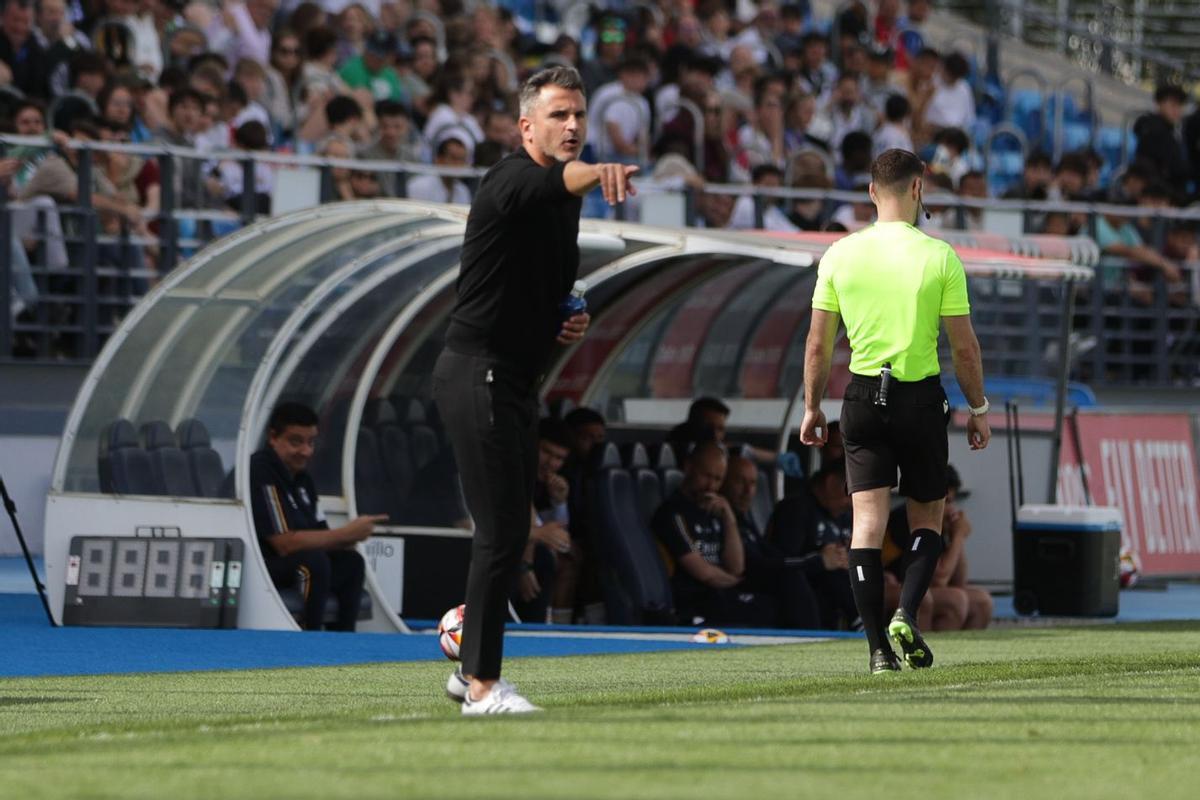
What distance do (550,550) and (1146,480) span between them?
290 inches

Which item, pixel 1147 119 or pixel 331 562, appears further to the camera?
pixel 1147 119

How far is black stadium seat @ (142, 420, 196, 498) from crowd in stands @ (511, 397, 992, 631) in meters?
2.41

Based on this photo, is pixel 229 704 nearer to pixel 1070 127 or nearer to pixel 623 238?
pixel 623 238

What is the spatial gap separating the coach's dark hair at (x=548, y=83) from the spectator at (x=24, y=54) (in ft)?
41.1

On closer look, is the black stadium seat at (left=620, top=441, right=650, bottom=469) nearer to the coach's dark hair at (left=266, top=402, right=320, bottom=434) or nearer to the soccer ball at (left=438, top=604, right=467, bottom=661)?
the coach's dark hair at (left=266, top=402, right=320, bottom=434)

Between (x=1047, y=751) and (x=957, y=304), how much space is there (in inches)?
152

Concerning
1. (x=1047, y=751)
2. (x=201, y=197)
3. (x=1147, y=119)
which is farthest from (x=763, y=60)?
(x=1047, y=751)

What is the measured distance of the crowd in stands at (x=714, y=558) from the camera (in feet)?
53.0

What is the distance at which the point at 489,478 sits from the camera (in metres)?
8.00

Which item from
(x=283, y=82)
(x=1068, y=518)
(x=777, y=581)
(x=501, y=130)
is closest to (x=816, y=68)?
(x=501, y=130)

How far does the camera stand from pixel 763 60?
2759 centimetres

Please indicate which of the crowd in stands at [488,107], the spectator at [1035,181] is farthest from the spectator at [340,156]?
the spectator at [1035,181]

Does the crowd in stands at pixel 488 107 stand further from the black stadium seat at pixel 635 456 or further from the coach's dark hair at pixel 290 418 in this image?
the coach's dark hair at pixel 290 418

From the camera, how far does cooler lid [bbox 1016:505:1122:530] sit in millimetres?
17312
